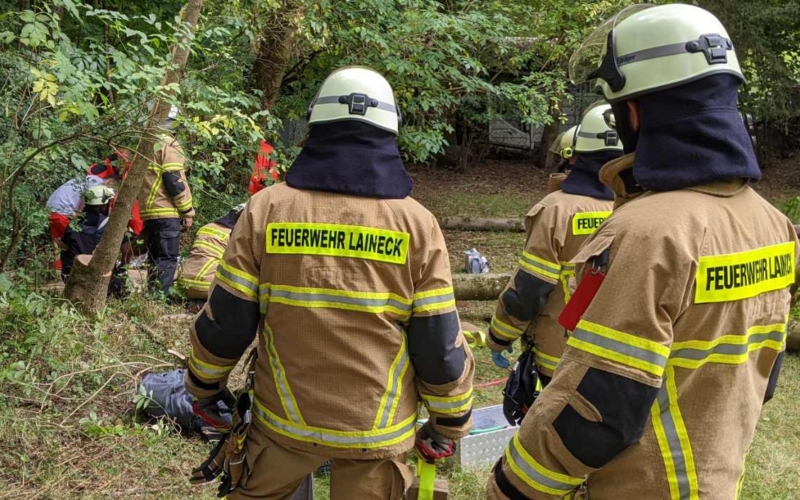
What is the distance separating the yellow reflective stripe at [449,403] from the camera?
258cm

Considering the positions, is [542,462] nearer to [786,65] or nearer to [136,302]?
[136,302]

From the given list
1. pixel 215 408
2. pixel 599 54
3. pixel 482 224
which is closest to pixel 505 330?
pixel 215 408

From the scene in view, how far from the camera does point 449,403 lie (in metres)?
2.59

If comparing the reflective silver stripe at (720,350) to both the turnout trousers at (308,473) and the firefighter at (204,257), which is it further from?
the firefighter at (204,257)

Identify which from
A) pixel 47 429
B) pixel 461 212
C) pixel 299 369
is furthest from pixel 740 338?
pixel 461 212

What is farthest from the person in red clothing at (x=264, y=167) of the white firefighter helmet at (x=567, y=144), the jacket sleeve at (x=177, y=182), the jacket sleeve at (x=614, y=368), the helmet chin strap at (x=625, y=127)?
the jacket sleeve at (x=614, y=368)

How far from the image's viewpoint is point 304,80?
9680 mm

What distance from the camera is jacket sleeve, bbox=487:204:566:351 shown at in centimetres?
348

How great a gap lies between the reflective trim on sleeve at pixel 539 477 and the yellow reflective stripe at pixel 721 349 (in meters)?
0.37

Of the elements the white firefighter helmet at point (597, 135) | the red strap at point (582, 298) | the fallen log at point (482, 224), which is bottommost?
the fallen log at point (482, 224)

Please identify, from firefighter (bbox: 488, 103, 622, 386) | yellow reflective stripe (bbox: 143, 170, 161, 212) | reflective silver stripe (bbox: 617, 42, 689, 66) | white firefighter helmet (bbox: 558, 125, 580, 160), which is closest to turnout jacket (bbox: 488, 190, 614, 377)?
firefighter (bbox: 488, 103, 622, 386)

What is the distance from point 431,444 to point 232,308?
3.19 ft

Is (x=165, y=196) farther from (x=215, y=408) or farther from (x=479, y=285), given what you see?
(x=215, y=408)

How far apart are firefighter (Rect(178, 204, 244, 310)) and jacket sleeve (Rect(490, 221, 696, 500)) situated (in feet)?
16.4
